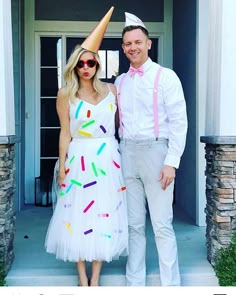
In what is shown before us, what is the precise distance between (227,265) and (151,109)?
3.69 feet

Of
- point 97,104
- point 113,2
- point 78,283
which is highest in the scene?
point 113,2

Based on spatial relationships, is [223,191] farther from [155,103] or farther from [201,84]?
[201,84]

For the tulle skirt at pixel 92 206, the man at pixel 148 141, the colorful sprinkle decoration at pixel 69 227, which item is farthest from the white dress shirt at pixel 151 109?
the colorful sprinkle decoration at pixel 69 227

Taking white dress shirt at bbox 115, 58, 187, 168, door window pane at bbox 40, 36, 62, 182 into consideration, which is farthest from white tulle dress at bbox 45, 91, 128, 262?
door window pane at bbox 40, 36, 62, 182

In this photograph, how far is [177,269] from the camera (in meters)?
3.21

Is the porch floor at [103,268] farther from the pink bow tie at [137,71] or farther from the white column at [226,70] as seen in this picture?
the pink bow tie at [137,71]

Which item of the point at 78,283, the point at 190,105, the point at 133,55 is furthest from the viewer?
the point at 190,105

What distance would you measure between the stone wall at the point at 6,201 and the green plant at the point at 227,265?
4.71 ft

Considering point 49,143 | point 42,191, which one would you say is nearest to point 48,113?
point 49,143

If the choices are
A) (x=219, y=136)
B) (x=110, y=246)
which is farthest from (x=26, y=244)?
(x=219, y=136)

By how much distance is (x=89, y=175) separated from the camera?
310 cm

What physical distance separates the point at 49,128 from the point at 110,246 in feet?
11.3

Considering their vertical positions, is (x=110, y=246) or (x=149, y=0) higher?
(x=149, y=0)

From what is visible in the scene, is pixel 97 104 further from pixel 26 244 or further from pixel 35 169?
pixel 35 169
